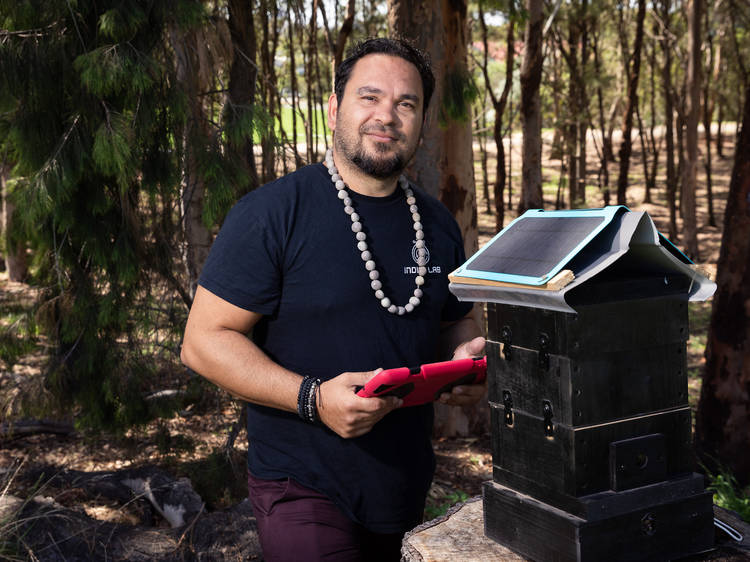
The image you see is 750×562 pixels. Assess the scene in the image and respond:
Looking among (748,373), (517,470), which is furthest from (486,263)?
(748,373)

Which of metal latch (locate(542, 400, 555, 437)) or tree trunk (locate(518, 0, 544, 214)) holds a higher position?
tree trunk (locate(518, 0, 544, 214))

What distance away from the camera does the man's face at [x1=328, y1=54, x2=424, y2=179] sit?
2.45m

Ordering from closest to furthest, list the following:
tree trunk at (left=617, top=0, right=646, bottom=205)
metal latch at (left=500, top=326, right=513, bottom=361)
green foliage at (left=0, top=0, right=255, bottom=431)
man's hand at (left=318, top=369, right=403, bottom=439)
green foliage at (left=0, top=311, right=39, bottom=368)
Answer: metal latch at (left=500, top=326, right=513, bottom=361), man's hand at (left=318, top=369, right=403, bottom=439), green foliage at (left=0, top=0, right=255, bottom=431), green foliage at (left=0, top=311, right=39, bottom=368), tree trunk at (left=617, top=0, right=646, bottom=205)

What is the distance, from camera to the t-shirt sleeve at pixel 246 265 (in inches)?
91.4

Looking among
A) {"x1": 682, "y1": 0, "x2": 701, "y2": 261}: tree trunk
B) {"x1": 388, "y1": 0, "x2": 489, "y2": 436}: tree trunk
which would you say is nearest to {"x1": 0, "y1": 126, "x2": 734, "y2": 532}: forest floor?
{"x1": 388, "y1": 0, "x2": 489, "y2": 436}: tree trunk

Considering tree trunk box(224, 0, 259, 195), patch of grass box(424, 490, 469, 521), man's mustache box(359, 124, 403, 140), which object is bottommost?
patch of grass box(424, 490, 469, 521)

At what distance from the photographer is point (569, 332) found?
1.80 meters

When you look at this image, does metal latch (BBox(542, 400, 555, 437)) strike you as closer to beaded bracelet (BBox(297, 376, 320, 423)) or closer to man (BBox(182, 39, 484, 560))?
man (BBox(182, 39, 484, 560))

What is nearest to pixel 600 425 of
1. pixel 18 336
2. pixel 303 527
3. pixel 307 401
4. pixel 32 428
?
pixel 307 401

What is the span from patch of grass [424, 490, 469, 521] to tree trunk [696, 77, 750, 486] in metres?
1.93

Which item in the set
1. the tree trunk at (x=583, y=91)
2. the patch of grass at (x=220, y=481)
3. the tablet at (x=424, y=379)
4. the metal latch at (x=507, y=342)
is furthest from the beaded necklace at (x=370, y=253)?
the tree trunk at (x=583, y=91)

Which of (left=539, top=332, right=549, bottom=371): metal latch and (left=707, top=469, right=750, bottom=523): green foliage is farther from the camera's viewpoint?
(left=707, top=469, right=750, bottom=523): green foliage

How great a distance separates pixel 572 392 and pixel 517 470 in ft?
1.14

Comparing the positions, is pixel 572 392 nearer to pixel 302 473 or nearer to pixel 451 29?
pixel 302 473
